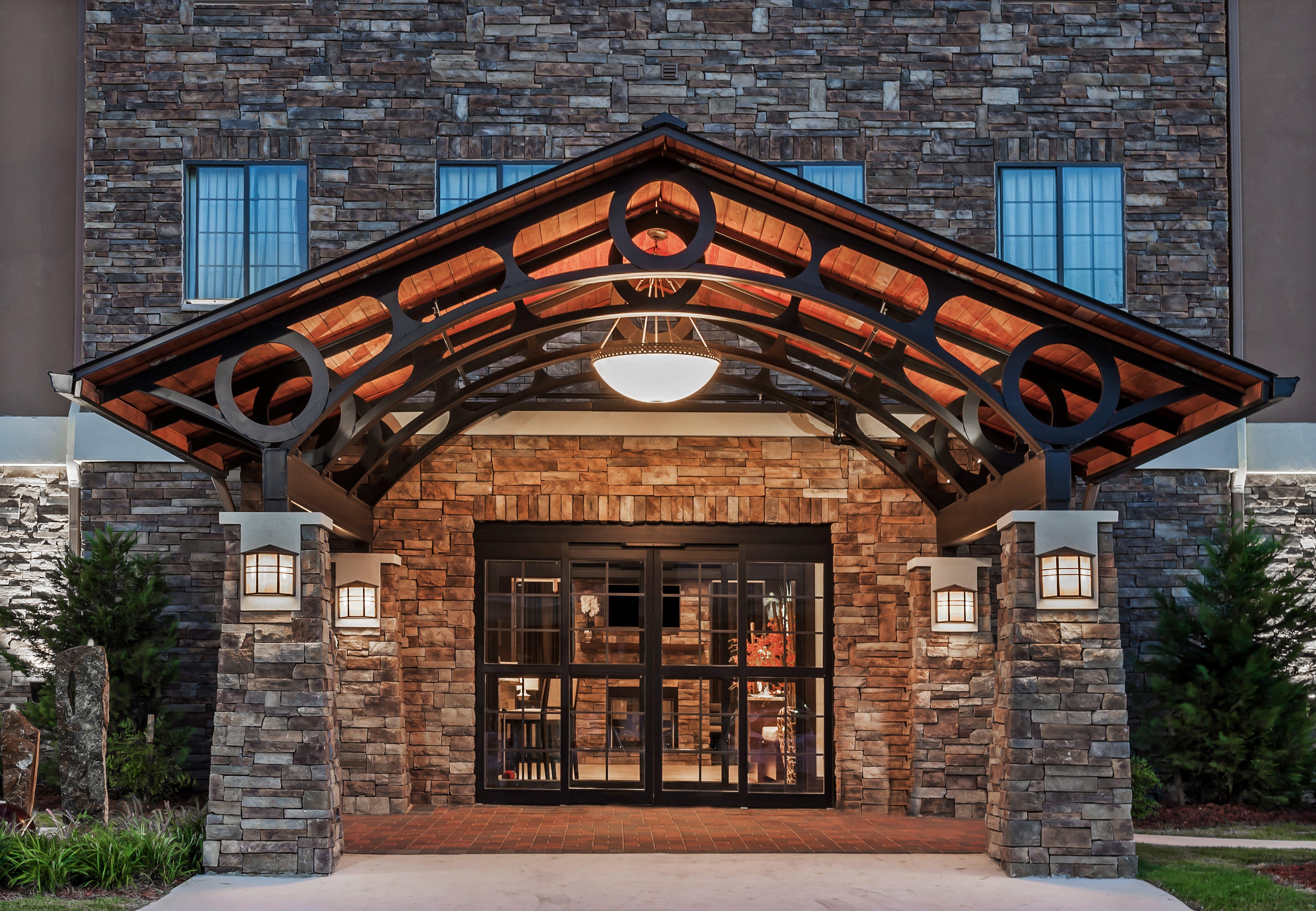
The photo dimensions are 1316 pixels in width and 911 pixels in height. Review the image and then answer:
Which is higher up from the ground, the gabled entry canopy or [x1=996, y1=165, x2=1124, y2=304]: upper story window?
[x1=996, y1=165, x2=1124, y2=304]: upper story window

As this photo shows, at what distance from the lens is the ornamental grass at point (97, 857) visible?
7898 millimetres

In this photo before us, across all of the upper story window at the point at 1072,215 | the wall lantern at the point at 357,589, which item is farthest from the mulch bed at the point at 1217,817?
the wall lantern at the point at 357,589

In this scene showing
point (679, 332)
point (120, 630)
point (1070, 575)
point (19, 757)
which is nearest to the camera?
point (1070, 575)

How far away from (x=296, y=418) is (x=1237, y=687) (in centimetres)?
889

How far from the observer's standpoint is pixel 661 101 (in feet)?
40.0

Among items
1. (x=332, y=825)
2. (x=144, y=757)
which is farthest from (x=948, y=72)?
(x=144, y=757)

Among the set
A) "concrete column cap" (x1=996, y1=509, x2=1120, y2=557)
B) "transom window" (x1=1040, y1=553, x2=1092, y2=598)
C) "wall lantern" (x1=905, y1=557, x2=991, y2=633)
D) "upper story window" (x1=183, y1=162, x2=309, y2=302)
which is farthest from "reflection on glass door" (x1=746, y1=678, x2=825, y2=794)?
"upper story window" (x1=183, y1=162, x2=309, y2=302)

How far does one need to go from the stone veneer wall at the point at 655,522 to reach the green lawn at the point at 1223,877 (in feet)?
9.89

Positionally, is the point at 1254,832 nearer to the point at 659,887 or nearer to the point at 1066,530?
the point at 1066,530

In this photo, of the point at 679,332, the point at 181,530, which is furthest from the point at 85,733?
the point at 679,332

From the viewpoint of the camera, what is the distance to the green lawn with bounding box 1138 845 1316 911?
760cm

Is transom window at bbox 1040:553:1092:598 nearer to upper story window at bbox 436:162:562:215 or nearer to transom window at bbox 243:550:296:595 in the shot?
transom window at bbox 243:550:296:595

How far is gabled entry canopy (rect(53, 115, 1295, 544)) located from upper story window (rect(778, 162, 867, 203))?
2.48 meters

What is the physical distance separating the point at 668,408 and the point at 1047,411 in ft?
12.3
